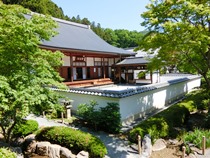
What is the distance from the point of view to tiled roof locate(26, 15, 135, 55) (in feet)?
52.5

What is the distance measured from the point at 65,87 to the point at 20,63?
1662 millimetres

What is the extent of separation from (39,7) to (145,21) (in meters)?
29.8

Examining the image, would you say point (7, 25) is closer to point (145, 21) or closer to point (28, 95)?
point (28, 95)

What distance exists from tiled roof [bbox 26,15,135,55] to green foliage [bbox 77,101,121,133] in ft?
23.8

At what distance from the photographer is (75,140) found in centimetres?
584

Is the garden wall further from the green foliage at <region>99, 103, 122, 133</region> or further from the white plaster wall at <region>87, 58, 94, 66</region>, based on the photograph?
the white plaster wall at <region>87, 58, 94, 66</region>

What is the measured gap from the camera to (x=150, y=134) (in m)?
7.14

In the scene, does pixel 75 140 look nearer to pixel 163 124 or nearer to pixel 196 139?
pixel 163 124

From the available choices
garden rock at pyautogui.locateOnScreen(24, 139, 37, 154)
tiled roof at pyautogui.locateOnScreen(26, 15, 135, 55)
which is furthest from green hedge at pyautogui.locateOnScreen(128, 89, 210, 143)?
tiled roof at pyautogui.locateOnScreen(26, 15, 135, 55)

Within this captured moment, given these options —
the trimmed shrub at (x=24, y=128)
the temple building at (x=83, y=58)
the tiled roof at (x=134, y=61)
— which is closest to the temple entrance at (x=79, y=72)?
the temple building at (x=83, y=58)

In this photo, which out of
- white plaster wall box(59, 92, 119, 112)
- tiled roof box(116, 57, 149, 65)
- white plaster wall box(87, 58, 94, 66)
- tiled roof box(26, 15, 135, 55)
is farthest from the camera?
white plaster wall box(87, 58, 94, 66)

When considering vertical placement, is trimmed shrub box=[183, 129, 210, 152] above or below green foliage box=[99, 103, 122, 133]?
below

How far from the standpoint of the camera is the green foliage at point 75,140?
18.2ft

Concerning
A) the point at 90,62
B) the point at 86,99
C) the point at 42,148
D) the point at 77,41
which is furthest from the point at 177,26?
the point at 90,62
